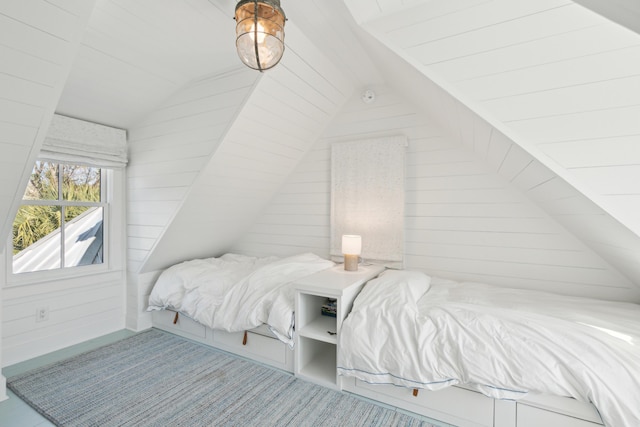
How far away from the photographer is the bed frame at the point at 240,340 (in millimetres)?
2221

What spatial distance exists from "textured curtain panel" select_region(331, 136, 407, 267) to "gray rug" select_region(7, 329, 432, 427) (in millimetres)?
1217

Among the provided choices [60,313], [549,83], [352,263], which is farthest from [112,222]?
[549,83]

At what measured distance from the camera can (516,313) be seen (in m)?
1.61

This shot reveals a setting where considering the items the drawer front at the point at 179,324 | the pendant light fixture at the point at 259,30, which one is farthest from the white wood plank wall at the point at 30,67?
the drawer front at the point at 179,324

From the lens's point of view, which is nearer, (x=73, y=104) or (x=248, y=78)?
(x=248, y=78)

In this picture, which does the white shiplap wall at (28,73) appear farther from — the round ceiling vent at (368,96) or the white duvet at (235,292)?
the round ceiling vent at (368,96)

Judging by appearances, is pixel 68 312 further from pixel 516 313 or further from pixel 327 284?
pixel 516 313

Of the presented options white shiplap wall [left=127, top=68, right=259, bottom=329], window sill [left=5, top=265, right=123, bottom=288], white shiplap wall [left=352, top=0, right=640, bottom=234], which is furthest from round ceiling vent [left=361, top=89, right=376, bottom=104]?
window sill [left=5, top=265, right=123, bottom=288]

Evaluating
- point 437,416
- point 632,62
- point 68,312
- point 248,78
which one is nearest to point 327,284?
point 437,416

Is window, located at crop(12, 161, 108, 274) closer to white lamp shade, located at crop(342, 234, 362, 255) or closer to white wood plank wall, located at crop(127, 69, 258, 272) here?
white wood plank wall, located at crop(127, 69, 258, 272)

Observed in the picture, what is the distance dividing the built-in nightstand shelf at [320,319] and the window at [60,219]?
2.06 m

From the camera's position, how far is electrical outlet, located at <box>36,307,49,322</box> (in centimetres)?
243

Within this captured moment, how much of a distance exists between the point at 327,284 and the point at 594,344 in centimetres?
134

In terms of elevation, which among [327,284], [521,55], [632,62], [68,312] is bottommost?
[68,312]
